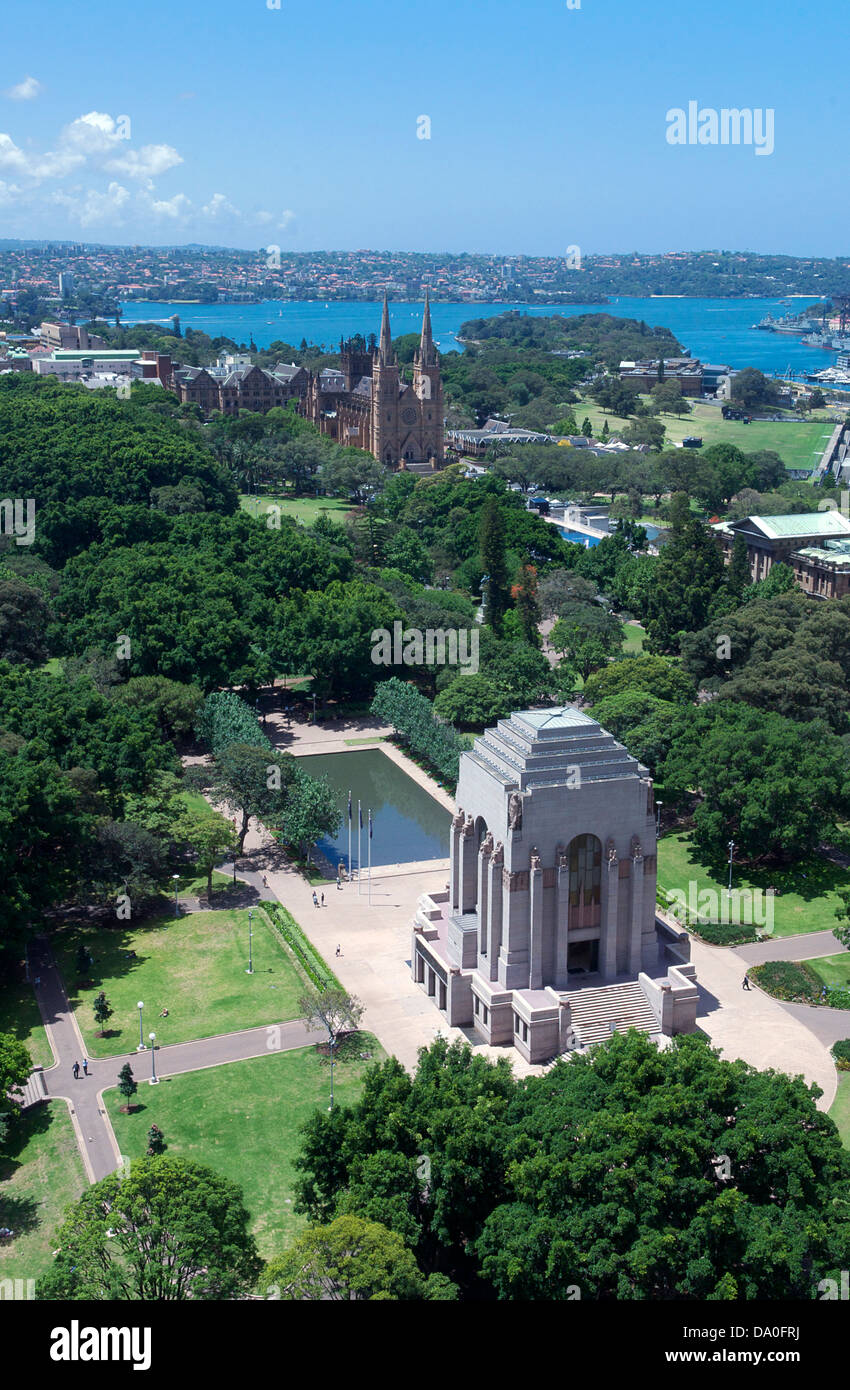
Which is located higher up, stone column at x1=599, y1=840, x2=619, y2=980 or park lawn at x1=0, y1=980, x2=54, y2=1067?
stone column at x1=599, y1=840, x2=619, y2=980

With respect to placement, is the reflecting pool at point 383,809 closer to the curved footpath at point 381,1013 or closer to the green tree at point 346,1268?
the curved footpath at point 381,1013

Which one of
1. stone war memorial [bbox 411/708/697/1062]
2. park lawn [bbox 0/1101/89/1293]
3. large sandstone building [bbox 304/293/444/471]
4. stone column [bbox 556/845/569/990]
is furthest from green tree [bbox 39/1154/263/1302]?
large sandstone building [bbox 304/293/444/471]

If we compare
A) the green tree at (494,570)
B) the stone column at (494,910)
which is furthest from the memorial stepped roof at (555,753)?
the green tree at (494,570)

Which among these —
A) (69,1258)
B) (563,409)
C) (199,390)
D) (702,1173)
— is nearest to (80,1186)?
(69,1258)

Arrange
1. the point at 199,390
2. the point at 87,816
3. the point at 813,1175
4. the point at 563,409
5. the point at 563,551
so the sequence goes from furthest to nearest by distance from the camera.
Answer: the point at 563,409 → the point at 199,390 → the point at 563,551 → the point at 87,816 → the point at 813,1175

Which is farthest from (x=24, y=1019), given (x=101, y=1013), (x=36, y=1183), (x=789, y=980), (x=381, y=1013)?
(x=789, y=980)

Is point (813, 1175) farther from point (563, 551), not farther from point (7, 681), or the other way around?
point (563, 551)

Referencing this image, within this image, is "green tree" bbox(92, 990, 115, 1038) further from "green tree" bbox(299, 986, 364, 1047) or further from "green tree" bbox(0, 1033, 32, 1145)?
"green tree" bbox(299, 986, 364, 1047)
